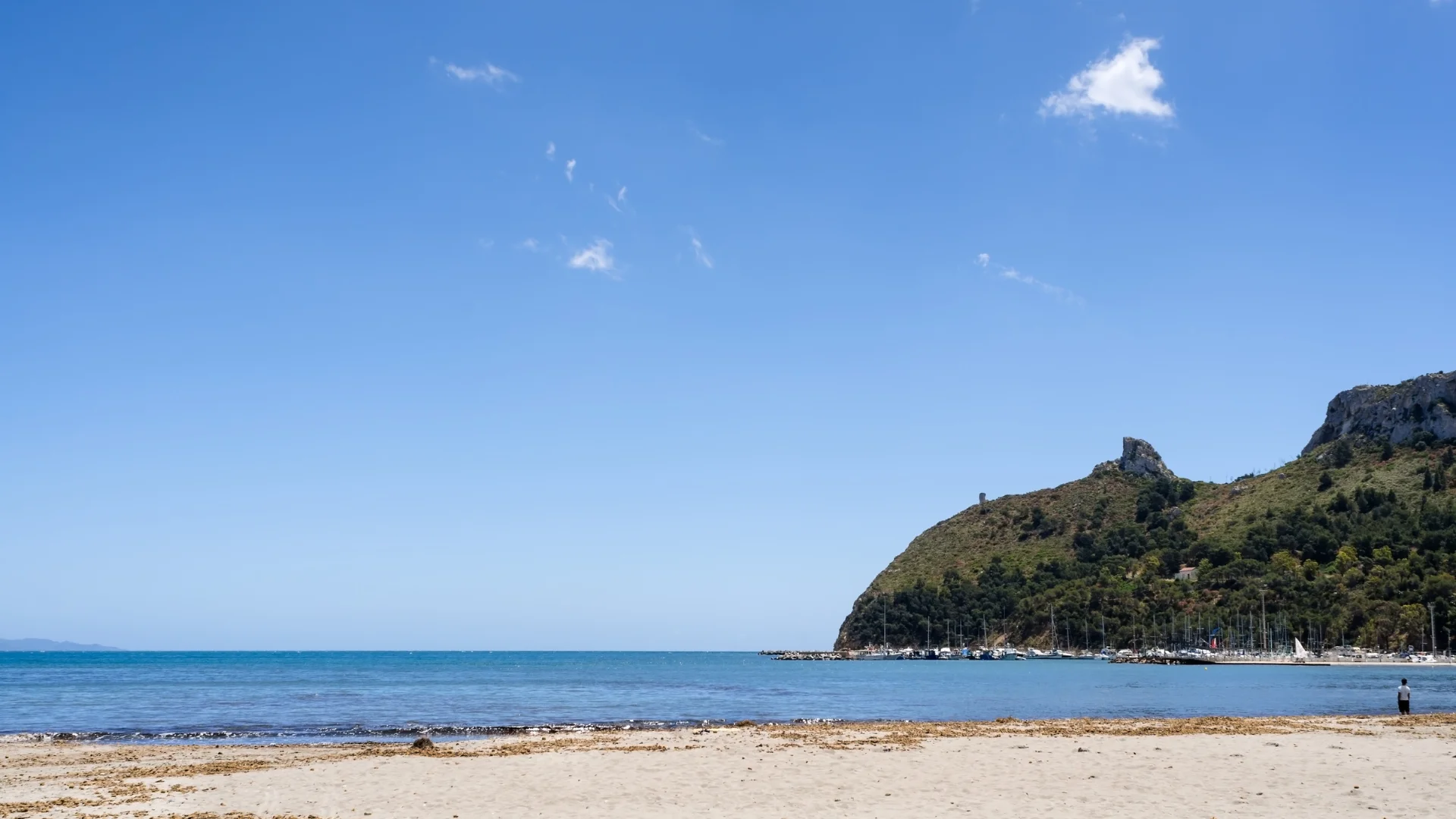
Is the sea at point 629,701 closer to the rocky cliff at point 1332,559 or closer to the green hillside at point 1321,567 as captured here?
the green hillside at point 1321,567

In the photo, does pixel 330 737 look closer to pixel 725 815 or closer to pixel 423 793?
pixel 423 793

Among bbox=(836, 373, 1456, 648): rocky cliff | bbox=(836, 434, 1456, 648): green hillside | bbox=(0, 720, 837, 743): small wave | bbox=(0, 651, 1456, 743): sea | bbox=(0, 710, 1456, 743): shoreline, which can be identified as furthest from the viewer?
bbox=(836, 373, 1456, 648): rocky cliff

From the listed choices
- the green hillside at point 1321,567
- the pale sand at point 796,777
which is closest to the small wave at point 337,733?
the pale sand at point 796,777

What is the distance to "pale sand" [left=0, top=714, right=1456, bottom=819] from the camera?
19.8 metres

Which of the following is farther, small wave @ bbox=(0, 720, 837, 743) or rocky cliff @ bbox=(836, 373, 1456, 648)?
rocky cliff @ bbox=(836, 373, 1456, 648)

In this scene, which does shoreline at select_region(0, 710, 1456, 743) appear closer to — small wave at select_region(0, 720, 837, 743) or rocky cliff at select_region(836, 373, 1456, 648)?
small wave at select_region(0, 720, 837, 743)

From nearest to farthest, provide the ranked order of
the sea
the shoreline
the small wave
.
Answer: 1. the shoreline
2. the small wave
3. the sea

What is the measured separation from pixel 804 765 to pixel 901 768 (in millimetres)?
2488

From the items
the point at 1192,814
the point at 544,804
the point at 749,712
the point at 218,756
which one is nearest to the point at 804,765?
the point at 544,804

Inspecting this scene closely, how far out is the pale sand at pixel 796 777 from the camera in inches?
780

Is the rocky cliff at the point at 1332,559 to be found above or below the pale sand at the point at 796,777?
above

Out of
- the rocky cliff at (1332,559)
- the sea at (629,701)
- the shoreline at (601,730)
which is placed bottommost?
the sea at (629,701)

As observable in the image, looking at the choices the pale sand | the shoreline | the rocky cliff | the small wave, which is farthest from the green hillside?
the small wave

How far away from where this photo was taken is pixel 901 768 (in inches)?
995
